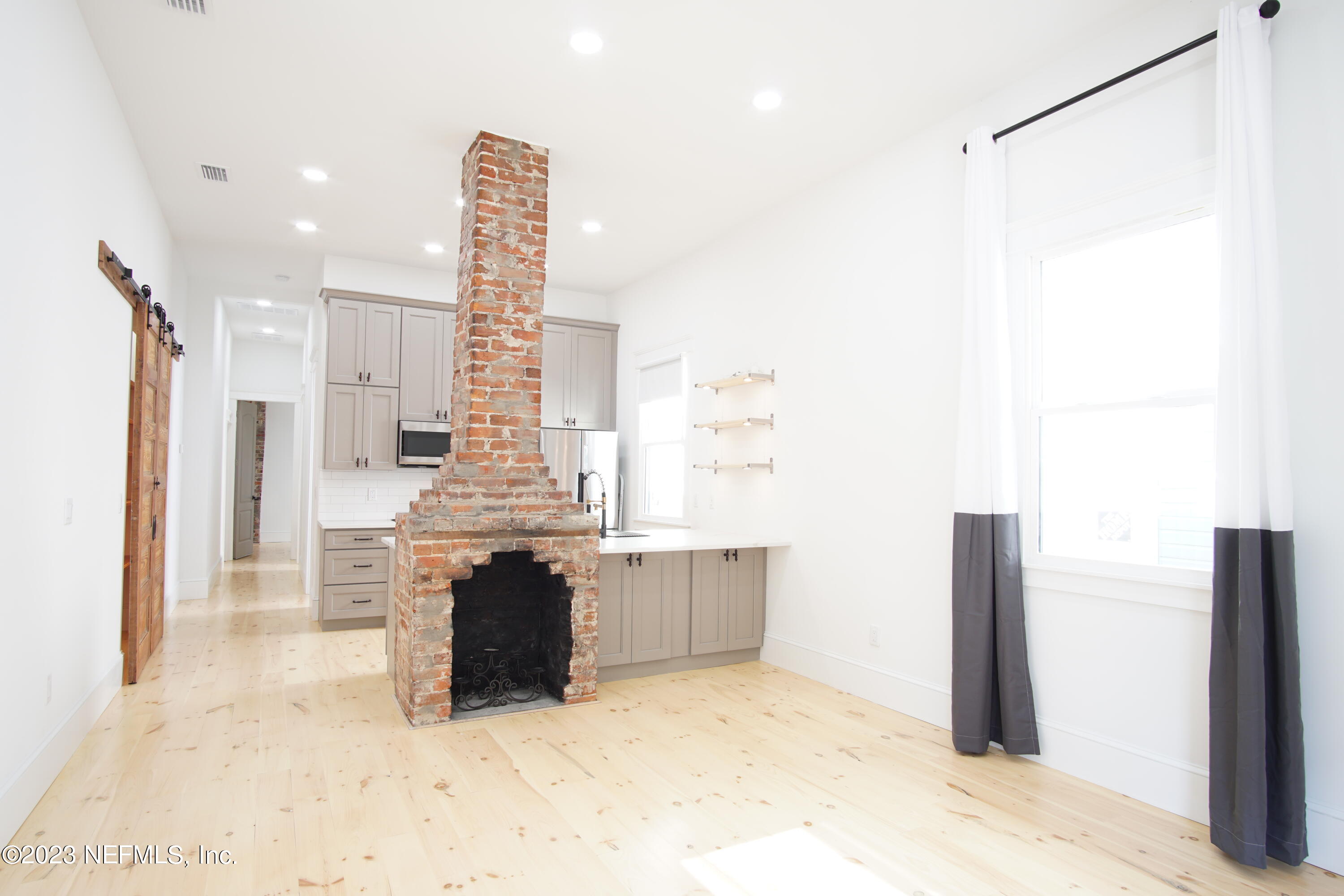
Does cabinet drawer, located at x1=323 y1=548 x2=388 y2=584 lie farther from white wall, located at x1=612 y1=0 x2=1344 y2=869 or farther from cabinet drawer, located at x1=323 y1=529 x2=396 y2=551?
white wall, located at x1=612 y1=0 x2=1344 y2=869

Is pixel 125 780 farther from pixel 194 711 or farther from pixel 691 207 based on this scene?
pixel 691 207

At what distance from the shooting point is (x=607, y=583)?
14.3 ft

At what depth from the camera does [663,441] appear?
254 inches

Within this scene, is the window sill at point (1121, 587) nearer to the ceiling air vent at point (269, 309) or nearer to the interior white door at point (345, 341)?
the interior white door at point (345, 341)

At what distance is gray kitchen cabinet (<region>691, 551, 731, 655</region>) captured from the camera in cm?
466

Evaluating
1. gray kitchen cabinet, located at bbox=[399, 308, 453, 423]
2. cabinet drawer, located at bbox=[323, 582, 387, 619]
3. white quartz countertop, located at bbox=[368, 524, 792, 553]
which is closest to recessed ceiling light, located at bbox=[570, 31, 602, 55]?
white quartz countertop, located at bbox=[368, 524, 792, 553]

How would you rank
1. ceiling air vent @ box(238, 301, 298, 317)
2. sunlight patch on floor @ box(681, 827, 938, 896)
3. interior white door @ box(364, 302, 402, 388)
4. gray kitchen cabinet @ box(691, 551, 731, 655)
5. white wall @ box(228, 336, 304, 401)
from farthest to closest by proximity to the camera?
white wall @ box(228, 336, 304, 401) < ceiling air vent @ box(238, 301, 298, 317) < interior white door @ box(364, 302, 402, 388) < gray kitchen cabinet @ box(691, 551, 731, 655) < sunlight patch on floor @ box(681, 827, 938, 896)

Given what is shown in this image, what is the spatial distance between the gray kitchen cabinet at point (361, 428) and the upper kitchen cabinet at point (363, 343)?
0.29ft

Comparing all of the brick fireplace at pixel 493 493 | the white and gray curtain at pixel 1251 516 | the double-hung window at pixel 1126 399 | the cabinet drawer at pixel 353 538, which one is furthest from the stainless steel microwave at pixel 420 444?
the white and gray curtain at pixel 1251 516

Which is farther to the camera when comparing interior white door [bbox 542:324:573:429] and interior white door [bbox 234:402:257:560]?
interior white door [bbox 234:402:257:560]

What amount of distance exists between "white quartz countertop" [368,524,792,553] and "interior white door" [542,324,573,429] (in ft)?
6.75

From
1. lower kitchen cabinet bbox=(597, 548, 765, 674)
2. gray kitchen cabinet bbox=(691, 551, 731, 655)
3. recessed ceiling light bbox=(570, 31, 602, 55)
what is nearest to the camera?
recessed ceiling light bbox=(570, 31, 602, 55)

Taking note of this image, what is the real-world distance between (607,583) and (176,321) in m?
5.09

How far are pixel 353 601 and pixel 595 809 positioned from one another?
12.8ft
